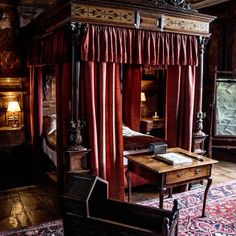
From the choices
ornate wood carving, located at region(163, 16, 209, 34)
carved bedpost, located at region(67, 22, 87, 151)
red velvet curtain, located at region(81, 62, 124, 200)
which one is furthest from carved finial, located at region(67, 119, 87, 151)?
ornate wood carving, located at region(163, 16, 209, 34)

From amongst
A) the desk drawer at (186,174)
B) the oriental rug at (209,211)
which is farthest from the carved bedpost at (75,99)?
the oriental rug at (209,211)

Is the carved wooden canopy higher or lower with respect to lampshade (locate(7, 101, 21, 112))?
higher

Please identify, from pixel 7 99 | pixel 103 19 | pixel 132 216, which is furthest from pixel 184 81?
pixel 7 99

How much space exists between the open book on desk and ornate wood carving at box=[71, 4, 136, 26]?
154cm

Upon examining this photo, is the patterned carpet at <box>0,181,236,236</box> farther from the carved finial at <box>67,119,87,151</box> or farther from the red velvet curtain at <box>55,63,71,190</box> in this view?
the carved finial at <box>67,119,87,151</box>

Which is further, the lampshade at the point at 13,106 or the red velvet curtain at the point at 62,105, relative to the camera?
the lampshade at the point at 13,106

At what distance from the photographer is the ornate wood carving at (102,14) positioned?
317cm

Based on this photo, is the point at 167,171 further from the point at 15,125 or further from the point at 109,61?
the point at 15,125

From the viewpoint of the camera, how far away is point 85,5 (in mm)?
3191

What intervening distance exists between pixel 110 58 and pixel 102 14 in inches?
18.4

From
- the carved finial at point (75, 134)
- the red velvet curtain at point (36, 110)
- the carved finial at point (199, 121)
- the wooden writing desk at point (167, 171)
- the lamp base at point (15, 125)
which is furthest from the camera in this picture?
the lamp base at point (15, 125)

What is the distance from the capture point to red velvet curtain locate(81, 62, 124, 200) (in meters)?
3.41

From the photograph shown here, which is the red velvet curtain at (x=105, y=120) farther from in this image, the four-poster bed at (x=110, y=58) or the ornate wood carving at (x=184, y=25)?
the ornate wood carving at (x=184, y=25)

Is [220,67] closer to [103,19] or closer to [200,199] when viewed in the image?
[200,199]
